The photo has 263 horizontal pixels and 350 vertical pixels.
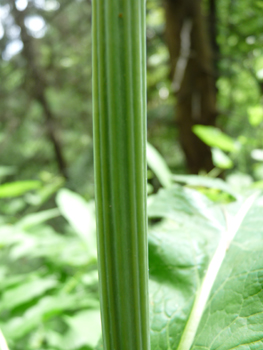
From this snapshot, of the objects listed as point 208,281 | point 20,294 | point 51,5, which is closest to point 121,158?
point 208,281

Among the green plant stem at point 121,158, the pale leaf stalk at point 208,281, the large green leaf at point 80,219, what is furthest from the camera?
the large green leaf at point 80,219

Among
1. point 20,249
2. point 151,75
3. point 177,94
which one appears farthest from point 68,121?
point 20,249

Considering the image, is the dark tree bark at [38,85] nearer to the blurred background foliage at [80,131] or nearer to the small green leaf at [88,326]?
the blurred background foliage at [80,131]

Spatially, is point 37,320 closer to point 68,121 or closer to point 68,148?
point 68,121

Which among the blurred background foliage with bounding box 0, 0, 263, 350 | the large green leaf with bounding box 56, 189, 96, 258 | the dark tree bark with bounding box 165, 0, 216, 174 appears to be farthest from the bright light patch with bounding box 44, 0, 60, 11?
the large green leaf with bounding box 56, 189, 96, 258

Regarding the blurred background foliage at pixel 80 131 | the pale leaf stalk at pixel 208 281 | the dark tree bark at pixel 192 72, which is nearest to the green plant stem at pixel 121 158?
the pale leaf stalk at pixel 208 281

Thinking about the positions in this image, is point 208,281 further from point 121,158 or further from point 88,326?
point 88,326
